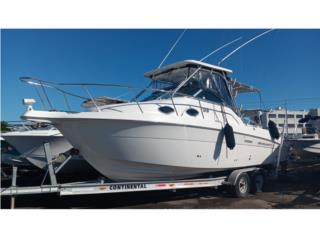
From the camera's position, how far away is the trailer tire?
6.84 m

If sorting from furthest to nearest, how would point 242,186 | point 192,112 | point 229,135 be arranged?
1. point 242,186
2. point 229,135
3. point 192,112

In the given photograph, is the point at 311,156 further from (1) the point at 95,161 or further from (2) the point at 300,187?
(1) the point at 95,161

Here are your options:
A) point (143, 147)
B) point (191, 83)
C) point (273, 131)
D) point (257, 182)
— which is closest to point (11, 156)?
point (143, 147)

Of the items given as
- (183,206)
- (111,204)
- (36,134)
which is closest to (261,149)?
(183,206)

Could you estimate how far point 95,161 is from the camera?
17.0 feet

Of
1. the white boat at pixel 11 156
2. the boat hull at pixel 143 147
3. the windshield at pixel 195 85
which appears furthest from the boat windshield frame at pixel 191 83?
the white boat at pixel 11 156

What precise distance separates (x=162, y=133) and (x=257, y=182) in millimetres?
3381

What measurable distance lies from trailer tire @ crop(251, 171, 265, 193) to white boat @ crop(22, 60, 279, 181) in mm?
446

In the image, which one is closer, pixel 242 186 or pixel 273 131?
pixel 242 186

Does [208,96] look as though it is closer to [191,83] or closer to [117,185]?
[191,83]

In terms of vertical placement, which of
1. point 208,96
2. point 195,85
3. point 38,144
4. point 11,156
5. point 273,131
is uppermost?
point 195,85

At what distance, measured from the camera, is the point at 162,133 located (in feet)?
16.6

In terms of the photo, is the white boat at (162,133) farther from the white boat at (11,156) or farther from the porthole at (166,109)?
the white boat at (11,156)

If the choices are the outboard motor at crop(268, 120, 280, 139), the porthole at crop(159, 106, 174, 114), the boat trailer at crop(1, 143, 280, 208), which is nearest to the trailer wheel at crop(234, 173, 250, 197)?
the boat trailer at crop(1, 143, 280, 208)
